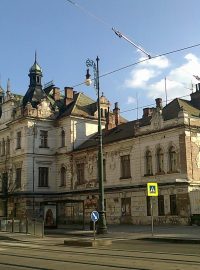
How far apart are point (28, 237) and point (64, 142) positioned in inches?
1042

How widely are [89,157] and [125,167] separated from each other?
610cm

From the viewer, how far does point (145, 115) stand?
158 feet

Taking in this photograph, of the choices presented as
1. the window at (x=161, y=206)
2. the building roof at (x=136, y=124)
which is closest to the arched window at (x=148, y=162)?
the building roof at (x=136, y=124)

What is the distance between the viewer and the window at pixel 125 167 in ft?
143

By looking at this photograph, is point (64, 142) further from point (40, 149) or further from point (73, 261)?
point (73, 261)

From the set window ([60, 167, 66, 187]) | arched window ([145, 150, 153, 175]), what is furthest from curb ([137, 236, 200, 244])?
window ([60, 167, 66, 187])

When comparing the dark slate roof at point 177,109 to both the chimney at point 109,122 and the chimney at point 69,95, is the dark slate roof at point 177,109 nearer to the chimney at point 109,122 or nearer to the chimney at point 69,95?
the chimney at point 109,122

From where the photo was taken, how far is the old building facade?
3791cm

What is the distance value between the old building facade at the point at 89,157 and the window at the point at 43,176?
12 centimetres

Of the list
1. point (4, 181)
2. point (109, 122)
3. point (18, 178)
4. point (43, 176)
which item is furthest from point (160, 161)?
point (4, 181)

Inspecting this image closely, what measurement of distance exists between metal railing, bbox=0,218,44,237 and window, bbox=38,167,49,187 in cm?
1991

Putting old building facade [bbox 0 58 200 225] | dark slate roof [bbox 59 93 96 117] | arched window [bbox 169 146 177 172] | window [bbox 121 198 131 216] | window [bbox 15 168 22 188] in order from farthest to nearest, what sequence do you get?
dark slate roof [bbox 59 93 96 117], window [bbox 15 168 22 188], window [bbox 121 198 131 216], arched window [bbox 169 146 177 172], old building facade [bbox 0 58 200 225]

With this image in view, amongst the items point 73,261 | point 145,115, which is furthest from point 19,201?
point 73,261

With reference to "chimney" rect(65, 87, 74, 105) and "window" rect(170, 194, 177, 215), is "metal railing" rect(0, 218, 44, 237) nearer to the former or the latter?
"window" rect(170, 194, 177, 215)
